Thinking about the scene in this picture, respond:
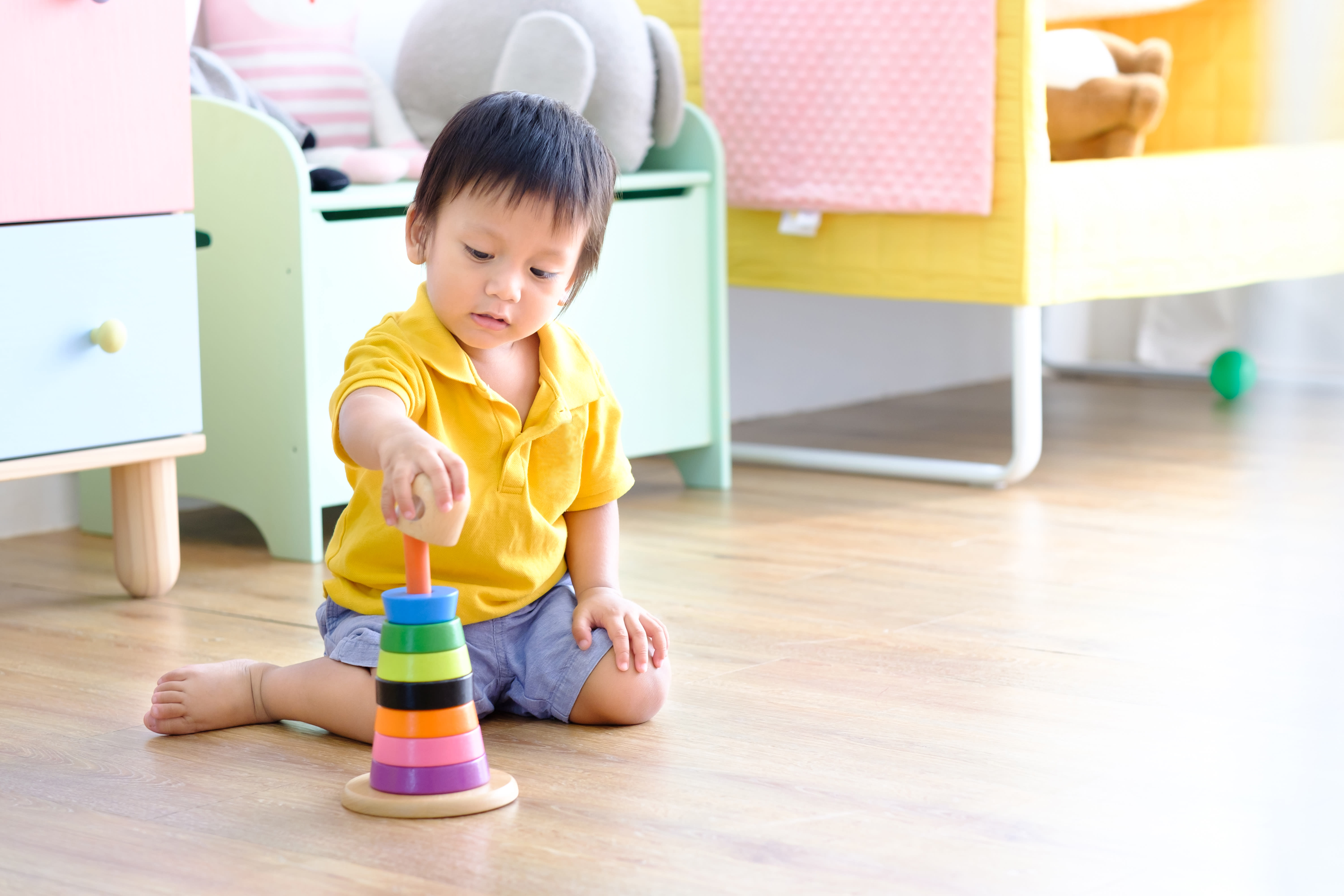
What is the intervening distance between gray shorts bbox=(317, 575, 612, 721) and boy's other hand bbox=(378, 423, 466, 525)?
0.23 m

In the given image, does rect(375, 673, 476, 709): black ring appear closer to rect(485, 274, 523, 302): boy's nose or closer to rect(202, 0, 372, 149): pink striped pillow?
rect(485, 274, 523, 302): boy's nose

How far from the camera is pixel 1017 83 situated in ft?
5.95

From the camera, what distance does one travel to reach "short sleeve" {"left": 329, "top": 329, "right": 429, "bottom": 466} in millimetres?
960

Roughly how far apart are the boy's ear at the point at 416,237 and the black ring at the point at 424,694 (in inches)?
11.4

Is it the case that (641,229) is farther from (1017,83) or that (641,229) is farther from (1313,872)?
(1313,872)

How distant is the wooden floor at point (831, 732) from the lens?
29.9 inches

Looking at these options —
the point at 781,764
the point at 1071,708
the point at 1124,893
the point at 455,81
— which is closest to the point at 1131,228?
the point at 455,81

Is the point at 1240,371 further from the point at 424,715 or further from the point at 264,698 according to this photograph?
the point at 264,698

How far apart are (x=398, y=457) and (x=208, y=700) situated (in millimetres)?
303

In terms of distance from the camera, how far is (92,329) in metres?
1.33

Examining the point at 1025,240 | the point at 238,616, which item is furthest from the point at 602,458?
the point at 1025,240

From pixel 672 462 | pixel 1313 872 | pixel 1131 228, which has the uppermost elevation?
pixel 1131 228

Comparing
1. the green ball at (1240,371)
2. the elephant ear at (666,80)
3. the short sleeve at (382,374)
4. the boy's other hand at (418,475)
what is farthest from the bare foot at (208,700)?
the elephant ear at (666,80)

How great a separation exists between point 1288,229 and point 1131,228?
157cm
